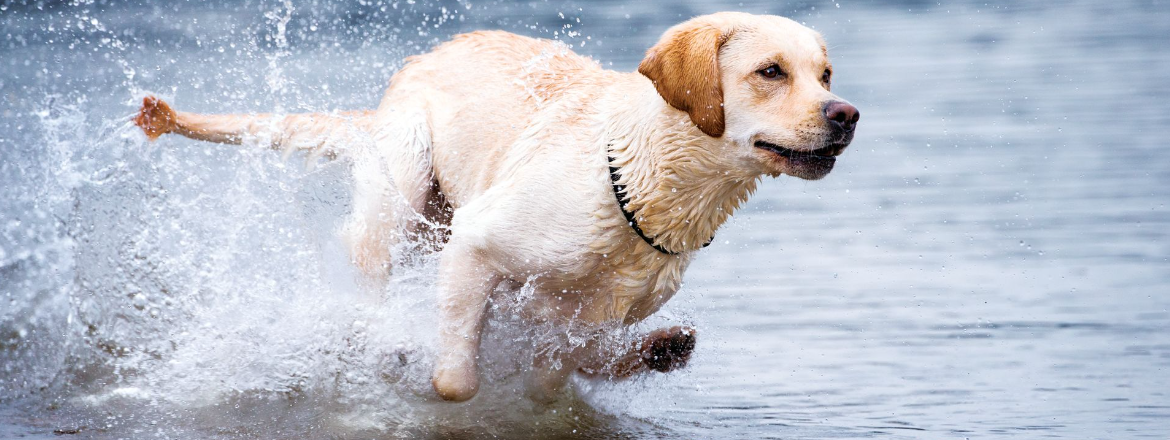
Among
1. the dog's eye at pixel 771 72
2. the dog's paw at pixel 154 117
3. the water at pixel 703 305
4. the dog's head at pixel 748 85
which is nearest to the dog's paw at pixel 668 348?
the water at pixel 703 305

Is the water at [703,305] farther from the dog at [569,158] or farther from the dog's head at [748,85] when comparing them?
the dog's head at [748,85]

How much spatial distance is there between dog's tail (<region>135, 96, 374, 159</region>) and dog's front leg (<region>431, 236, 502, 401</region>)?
0.98m

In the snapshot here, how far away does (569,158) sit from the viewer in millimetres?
4348

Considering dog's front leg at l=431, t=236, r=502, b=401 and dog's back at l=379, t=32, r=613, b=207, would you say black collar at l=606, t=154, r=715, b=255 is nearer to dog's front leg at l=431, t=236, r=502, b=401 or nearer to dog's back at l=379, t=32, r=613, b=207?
dog's back at l=379, t=32, r=613, b=207

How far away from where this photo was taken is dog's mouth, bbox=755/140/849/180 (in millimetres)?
3779

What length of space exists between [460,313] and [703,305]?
2.20m

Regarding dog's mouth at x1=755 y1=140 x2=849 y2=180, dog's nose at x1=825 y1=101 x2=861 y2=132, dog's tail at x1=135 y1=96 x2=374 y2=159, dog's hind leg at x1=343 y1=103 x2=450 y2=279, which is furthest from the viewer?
dog's tail at x1=135 y1=96 x2=374 y2=159

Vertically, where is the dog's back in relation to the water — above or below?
above

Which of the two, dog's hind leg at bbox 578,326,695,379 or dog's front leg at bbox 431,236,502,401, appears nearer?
dog's front leg at bbox 431,236,502,401

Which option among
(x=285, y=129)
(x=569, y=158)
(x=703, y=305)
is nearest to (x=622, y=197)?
(x=569, y=158)

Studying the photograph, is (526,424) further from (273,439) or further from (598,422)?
(273,439)

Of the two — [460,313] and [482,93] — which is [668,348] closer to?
[460,313]

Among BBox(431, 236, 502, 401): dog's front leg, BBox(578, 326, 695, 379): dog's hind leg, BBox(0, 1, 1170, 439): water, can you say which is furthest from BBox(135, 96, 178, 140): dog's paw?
BBox(578, 326, 695, 379): dog's hind leg

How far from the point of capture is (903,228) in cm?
793
